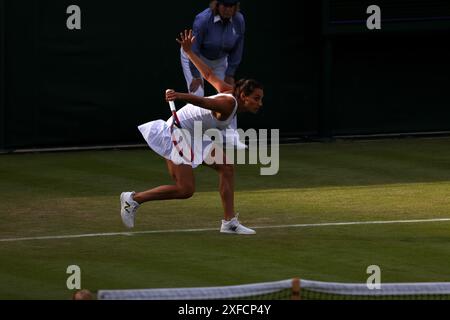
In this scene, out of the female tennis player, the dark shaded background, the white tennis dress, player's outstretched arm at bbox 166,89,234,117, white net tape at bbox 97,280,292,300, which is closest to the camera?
white net tape at bbox 97,280,292,300

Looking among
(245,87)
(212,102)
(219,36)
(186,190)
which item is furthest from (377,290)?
(219,36)

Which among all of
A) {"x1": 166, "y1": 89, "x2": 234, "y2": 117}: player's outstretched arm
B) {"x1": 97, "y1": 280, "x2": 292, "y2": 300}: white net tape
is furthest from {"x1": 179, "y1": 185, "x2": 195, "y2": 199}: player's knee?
{"x1": 97, "y1": 280, "x2": 292, "y2": 300}: white net tape

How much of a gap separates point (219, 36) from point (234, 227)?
3.96 meters

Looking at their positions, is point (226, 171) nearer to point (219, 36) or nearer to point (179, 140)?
point (179, 140)

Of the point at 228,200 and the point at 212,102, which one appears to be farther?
the point at 228,200

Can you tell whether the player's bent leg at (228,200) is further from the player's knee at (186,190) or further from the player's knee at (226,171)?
the player's knee at (186,190)

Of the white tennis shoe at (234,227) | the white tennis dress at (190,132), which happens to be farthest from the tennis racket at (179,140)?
the white tennis shoe at (234,227)

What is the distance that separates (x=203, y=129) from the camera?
534 inches

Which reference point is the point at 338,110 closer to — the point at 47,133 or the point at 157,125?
the point at 47,133

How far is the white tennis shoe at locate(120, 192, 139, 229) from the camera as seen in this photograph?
45.3ft

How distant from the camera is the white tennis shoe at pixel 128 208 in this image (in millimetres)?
13805

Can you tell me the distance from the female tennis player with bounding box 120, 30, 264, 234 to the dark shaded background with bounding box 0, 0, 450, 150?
581 cm

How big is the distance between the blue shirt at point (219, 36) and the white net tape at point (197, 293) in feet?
26.4

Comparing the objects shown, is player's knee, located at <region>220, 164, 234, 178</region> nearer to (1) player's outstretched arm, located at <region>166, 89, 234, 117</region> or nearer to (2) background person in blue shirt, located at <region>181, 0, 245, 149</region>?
(1) player's outstretched arm, located at <region>166, 89, 234, 117</region>
